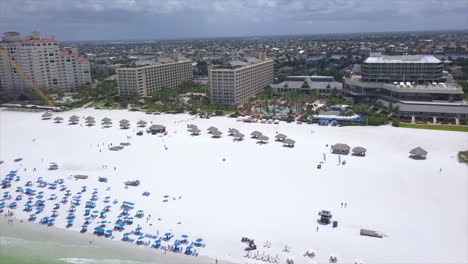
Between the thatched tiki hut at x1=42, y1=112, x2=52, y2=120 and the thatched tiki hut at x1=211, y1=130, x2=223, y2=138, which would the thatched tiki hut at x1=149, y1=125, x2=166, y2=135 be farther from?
the thatched tiki hut at x1=42, y1=112, x2=52, y2=120

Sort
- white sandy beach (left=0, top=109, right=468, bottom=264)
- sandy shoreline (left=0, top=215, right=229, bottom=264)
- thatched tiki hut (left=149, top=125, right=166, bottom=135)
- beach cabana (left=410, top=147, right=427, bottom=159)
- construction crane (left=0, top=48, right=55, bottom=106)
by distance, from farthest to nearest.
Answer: construction crane (left=0, top=48, right=55, bottom=106) → thatched tiki hut (left=149, top=125, right=166, bottom=135) → beach cabana (left=410, top=147, right=427, bottom=159) → white sandy beach (left=0, top=109, right=468, bottom=264) → sandy shoreline (left=0, top=215, right=229, bottom=264)

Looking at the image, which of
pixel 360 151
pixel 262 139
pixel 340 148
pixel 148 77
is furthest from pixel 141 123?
pixel 360 151

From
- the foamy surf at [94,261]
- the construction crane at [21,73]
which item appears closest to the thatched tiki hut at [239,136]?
the foamy surf at [94,261]

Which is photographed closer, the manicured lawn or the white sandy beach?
the white sandy beach

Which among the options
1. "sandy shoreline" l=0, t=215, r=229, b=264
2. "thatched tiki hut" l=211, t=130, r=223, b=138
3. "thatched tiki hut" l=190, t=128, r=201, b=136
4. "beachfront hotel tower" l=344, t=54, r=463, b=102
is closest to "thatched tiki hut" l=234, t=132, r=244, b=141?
"thatched tiki hut" l=211, t=130, r=223, b=138

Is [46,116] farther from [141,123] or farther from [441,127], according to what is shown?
[441,127]

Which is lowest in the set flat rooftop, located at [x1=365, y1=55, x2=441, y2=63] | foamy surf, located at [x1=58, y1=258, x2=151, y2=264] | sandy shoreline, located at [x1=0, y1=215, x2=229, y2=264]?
foamy surf, located at [x1=58, y1=258, x2=151, y2=264]

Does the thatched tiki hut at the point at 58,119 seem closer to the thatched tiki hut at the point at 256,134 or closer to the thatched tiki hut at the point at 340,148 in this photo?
the thatched tiki hut at the point at 256,134
